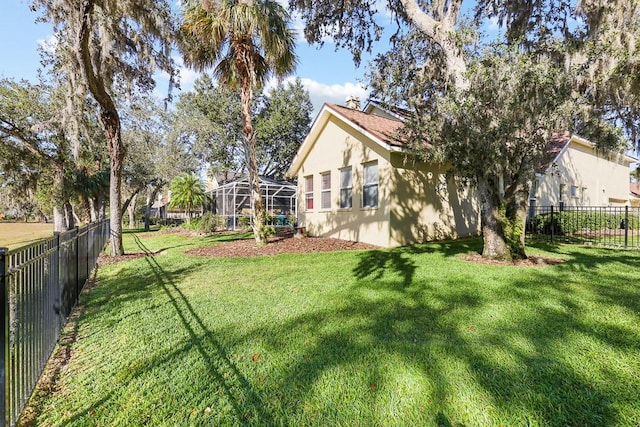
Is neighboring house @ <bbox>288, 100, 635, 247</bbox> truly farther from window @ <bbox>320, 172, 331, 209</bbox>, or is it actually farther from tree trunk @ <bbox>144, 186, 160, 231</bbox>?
tree trunk @ <bbox>144, 186, 160, 231</bbox>

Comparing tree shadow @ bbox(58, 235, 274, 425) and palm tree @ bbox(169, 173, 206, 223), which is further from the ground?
palm tree @ bbox(169, 173, 206, 223)

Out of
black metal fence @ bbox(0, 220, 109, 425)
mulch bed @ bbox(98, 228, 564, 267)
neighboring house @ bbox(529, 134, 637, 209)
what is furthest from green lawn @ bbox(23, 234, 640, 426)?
neighboring house @ bbox(529, 134, 637, 209)

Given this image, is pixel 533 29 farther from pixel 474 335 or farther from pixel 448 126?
pixel 474 335

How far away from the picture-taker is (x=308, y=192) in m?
15.1

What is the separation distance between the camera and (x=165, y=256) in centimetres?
984

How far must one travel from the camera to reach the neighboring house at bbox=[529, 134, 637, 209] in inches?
634

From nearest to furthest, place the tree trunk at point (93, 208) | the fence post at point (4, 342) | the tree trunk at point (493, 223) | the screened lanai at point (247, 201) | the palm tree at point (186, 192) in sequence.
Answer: the fence post at point (4, 342)
the tree trunk at point (493, 223)
the palm tree at point (186, 192)
the screened lanai at point (247, 201)
the tree trunk at point (93, 208)

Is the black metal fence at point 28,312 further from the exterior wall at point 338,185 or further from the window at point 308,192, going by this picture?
the window at point 308,192

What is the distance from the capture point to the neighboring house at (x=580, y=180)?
1611 cm

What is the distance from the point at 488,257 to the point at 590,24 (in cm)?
609

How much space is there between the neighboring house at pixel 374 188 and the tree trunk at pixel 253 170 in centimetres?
337

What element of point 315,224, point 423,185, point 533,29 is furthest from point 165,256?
point 533,29

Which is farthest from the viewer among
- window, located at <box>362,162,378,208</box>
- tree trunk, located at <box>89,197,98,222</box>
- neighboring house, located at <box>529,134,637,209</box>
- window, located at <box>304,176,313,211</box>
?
tree trunk, located at <box>89,197,98,222</box>

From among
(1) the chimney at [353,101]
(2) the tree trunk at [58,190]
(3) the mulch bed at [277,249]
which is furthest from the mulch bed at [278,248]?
(2) the tree trunk at [58,190]
